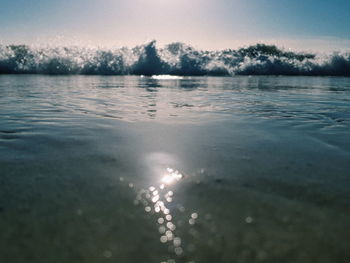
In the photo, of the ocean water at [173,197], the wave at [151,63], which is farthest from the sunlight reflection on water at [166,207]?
the wave at [151,63]

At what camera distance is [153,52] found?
34375 millimetres

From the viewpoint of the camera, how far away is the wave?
28203mm

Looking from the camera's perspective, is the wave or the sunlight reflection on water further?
the wave

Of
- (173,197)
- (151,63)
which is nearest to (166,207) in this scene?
(173,197)

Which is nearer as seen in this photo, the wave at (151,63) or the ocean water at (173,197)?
the ocean water at (173,197)

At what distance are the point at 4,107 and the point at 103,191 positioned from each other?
15.1 ft

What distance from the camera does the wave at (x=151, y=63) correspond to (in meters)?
28.2

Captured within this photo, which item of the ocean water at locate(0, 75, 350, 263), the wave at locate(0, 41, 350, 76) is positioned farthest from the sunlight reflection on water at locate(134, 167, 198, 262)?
the wave at locate(0, 41, 350, 76)

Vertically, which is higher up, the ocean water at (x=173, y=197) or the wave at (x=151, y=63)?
the wave at (x=151, y=63)

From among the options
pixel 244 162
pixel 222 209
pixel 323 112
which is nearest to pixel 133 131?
pixel 244 162

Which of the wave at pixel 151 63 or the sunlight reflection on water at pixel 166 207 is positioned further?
the wave at pixel 151 63

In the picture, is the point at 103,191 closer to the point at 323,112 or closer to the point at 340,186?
the point at 340,186

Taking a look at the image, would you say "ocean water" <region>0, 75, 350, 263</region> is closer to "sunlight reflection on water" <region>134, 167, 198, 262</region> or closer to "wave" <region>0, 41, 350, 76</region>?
"sunlight reflection on water" <region>134, 167, 198, 262</region>

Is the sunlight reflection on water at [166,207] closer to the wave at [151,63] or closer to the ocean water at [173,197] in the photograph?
the ocean water at [173,197]
